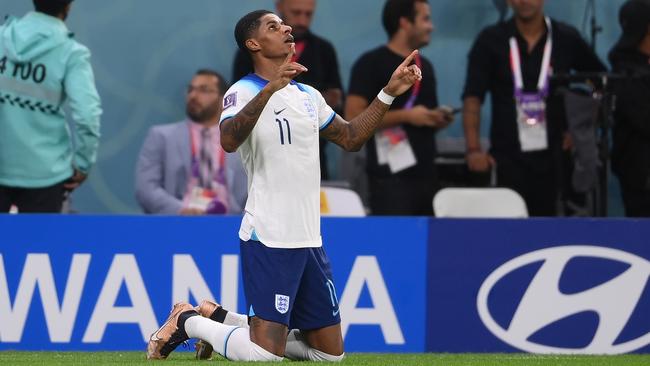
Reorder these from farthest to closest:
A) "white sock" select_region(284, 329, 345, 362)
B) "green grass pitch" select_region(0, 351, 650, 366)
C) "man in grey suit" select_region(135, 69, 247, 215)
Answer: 1. "man in grey suit" select_region(135, 69, 247, 215)
2. "green grass pitch" select_region(0, 351, 650, 366)
3. "white sock" select_region(284, 329, 345, 362)

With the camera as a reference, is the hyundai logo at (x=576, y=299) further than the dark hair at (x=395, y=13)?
No

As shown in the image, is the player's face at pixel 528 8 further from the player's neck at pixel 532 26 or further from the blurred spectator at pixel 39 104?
the blurred spectator at pixel 39 104

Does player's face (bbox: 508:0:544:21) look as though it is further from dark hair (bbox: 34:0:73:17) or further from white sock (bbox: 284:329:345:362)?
white sock (bbox: 284:329:345:362)

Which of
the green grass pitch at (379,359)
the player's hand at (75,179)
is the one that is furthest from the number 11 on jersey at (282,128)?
the player's hand at (75,179)

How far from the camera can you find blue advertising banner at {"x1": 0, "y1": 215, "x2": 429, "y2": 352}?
9.14 m

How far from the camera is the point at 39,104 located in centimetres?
958

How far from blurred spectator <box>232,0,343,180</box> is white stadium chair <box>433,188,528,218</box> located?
107 cm

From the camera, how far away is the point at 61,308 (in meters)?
9.16

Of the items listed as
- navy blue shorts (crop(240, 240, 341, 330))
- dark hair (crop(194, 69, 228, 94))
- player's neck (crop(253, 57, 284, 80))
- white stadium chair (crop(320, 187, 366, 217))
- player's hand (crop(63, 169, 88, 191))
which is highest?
player's neck (crop(253, 57, 284, 80))

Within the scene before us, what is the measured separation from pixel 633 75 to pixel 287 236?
4264mm

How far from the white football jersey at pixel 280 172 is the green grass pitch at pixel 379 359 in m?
0.64

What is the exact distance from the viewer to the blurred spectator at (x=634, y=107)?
35.9 ft

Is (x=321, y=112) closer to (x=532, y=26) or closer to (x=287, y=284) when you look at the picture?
(x=287, y=284)

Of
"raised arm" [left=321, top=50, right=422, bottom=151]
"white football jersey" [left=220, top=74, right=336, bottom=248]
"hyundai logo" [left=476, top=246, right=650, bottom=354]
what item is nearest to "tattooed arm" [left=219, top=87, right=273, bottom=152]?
"white football jersey" [left=220, top=74, right=336, bottom=248]
